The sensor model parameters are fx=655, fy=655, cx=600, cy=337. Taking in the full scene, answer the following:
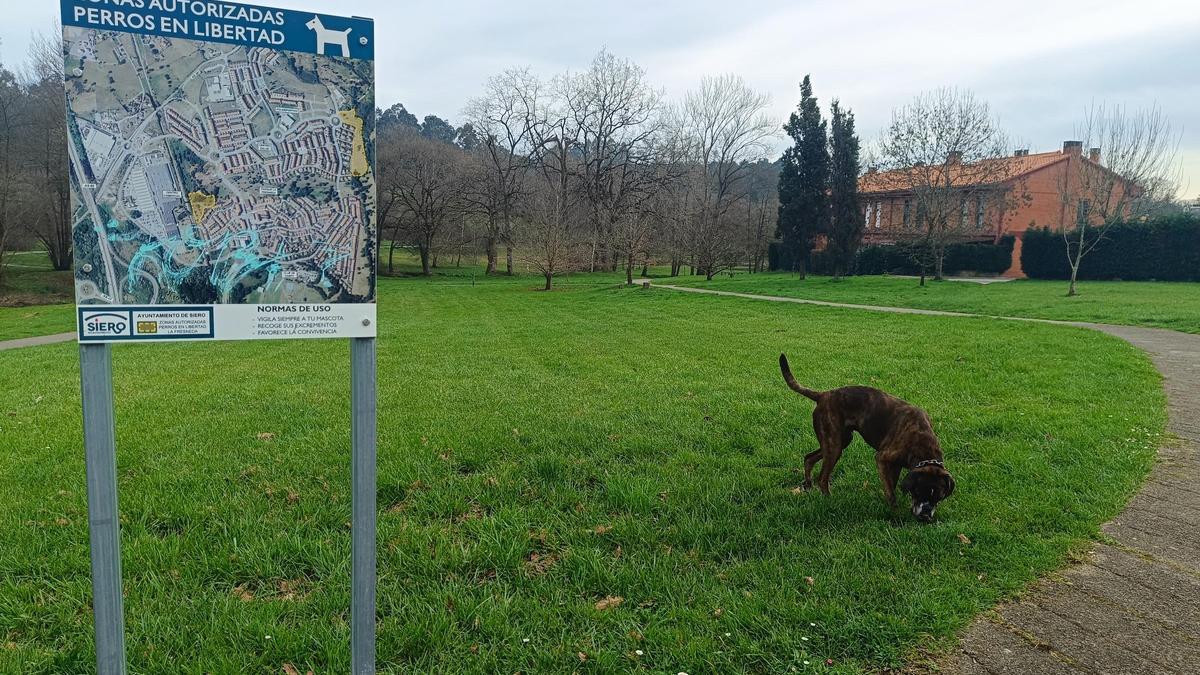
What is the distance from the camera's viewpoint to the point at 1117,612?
9.67 feet

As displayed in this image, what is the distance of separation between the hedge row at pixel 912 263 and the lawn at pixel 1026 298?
3.95 meters

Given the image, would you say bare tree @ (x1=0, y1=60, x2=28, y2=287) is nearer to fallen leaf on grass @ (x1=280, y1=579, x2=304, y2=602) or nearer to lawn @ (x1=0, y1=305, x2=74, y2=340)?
lawn @ (x1=0, y1=305, x2=74, y2=340)

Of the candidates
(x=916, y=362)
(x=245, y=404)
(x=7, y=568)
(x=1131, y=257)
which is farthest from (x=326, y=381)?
(x=1131, y=257)

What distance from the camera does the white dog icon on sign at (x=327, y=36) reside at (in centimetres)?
200

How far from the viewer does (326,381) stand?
825cm

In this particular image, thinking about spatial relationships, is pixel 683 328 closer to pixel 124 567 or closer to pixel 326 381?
pixel 326 381

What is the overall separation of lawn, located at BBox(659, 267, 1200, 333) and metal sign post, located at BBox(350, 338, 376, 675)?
1685 cm

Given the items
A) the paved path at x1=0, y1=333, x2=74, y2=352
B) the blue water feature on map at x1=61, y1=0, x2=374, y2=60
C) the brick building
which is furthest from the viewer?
the brick building

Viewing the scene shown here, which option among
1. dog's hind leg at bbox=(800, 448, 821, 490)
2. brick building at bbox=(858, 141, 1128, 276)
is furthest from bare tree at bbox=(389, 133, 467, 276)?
dog's hind leg at bbox=(800, 448, 821, 490)

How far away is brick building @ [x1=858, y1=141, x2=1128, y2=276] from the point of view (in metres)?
32.0

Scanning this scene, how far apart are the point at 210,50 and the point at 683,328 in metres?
13.6

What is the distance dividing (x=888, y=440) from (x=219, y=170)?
3767mm

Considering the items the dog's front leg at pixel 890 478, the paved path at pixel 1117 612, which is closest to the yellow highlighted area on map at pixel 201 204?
the paved path at pixel 1117 612

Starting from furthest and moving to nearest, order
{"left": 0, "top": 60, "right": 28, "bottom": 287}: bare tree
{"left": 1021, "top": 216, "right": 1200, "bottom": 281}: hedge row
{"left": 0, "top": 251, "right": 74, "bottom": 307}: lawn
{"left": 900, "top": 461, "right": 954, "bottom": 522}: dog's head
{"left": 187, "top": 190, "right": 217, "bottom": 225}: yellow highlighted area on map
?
{"left": 1021, "top": 216, "right": 1200, "bottom": 281}: hedge row
{"left": 0, "top": 60, "right": 28, "bottom": 287}: bare tree
{"left": 0, "top": 251, "right": 74, "bottom": 307}: lawn
{"left": 900, "top": 461, "right": 954, "bottom": 522}: dog's head
{"left": 187, "top": 190, "right": 217, "bottom": 225}: yellow highlighted area on map
